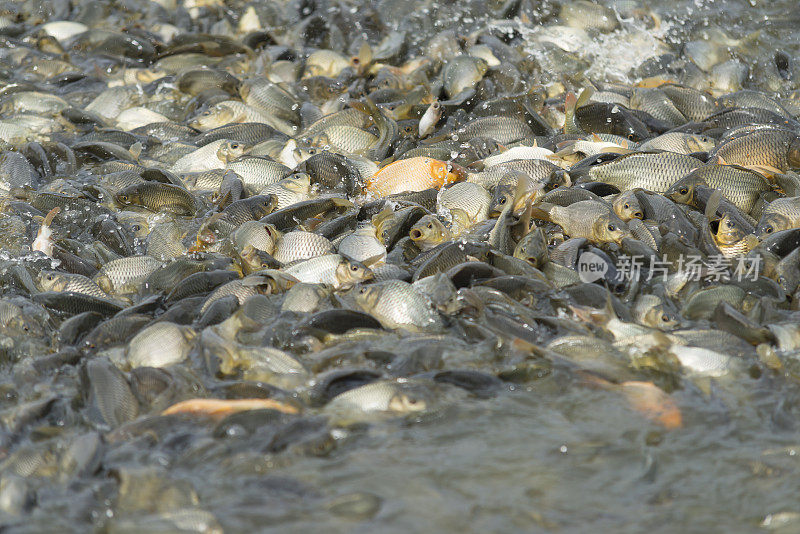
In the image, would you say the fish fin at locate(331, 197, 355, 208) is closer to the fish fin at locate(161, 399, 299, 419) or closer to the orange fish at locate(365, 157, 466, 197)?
the orange fish at locate(365, 157, 466, 197)

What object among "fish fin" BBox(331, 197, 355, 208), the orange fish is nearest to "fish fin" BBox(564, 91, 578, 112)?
the orange fish

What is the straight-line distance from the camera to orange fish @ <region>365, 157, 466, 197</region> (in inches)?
249

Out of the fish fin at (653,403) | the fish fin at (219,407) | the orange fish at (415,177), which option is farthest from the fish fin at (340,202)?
the fish fin at (653,403)

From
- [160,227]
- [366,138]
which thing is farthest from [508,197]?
[160,227]

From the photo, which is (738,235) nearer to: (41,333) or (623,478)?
(623,478)

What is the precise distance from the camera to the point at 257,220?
5.88 m

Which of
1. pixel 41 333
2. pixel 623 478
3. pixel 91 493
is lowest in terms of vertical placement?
pixel 41 333

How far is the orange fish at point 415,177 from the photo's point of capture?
6.33 m

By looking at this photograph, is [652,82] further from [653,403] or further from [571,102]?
[653,403]

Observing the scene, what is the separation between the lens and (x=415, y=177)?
635 centimetres

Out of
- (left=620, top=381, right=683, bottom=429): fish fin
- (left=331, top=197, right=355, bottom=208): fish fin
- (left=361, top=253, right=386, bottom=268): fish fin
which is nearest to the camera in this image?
(left=620, top=381, right=683, bottom=429): fish fin

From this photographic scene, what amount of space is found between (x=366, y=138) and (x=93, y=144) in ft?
8.15

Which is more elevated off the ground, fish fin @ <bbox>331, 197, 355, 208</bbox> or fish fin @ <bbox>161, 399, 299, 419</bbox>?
fish fin @ <bbox>161, 399, 299, 419</bbox>

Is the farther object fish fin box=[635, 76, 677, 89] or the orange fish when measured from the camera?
fish fin box=[635, 76, 677, 89]
